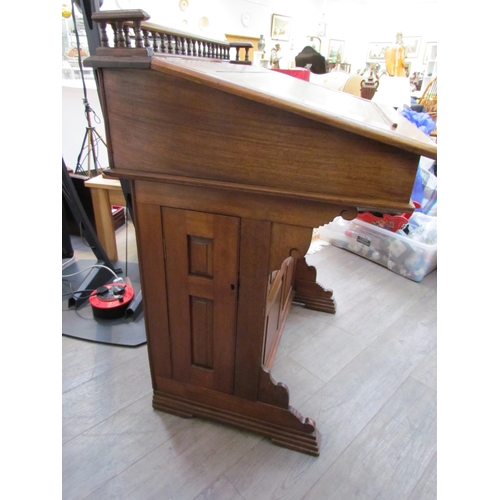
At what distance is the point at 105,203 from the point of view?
1.97 m

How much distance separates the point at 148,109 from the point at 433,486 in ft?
4.30

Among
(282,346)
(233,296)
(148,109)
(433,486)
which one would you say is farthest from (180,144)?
(433,486)

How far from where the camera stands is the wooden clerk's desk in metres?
0.68

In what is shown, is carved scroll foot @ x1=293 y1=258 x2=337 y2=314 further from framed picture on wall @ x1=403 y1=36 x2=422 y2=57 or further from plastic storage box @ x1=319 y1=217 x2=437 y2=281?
framed picture on wall @ x1=403 y1=36 x2=422 y2=57

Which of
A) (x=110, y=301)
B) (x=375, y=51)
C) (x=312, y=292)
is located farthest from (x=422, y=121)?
(x=375, y=51)

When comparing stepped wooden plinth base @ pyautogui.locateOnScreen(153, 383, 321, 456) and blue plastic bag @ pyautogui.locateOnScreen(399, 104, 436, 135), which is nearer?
stepped wooden plinth base @ pyautogui.locateOnScreen(153, 383, 321, 456)

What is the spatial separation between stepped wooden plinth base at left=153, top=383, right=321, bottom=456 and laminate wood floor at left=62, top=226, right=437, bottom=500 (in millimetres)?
32

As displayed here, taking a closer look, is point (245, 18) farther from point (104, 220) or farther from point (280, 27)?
point (104, 220)

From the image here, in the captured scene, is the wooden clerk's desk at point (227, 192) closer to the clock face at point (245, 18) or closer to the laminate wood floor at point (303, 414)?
the laminate wood floor at point (303, 414)

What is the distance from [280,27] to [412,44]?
300 centimetres

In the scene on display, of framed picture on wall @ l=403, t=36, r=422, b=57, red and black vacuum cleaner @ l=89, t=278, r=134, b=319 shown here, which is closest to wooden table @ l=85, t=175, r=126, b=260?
red and black vacuum cleaner @ l=89, t=278, r=134, b=319

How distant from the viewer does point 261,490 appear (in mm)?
994

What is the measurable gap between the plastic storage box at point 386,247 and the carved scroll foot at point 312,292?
2.10 ft
